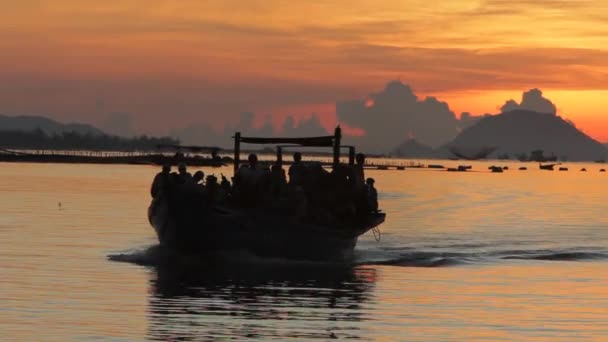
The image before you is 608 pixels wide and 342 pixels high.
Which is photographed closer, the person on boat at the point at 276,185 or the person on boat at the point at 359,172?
the person on boat at the point at 276,185

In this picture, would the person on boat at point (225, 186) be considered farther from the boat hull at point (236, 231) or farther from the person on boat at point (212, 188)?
the boat hull at point (236, 231)

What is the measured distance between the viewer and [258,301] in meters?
25.3

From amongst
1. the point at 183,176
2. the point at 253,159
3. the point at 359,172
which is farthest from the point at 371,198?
the point at 183,176

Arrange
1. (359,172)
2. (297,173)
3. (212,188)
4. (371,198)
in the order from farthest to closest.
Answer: (371,198) < (359,172) < (297,173) < (212,188)

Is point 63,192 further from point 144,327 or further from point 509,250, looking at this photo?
→ point 144,327

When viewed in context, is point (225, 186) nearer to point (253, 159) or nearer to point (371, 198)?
point (253, 159)

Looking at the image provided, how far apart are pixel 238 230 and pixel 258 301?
18.5ft

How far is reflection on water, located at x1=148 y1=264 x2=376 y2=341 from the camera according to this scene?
21.0 metres

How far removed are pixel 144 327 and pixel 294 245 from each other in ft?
37.3

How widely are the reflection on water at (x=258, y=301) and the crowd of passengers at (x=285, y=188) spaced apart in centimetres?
164

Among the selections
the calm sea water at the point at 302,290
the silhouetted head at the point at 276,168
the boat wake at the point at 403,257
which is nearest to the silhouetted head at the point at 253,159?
the silhouetted head at the point at 276,168

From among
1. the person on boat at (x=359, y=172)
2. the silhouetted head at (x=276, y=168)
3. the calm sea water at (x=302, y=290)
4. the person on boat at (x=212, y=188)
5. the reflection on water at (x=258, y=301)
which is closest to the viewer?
the reflection on water at (x=258, y=301)

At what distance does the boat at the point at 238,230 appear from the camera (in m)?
30.4

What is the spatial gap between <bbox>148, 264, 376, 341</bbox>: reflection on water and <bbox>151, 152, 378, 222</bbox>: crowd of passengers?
5.38 ft
